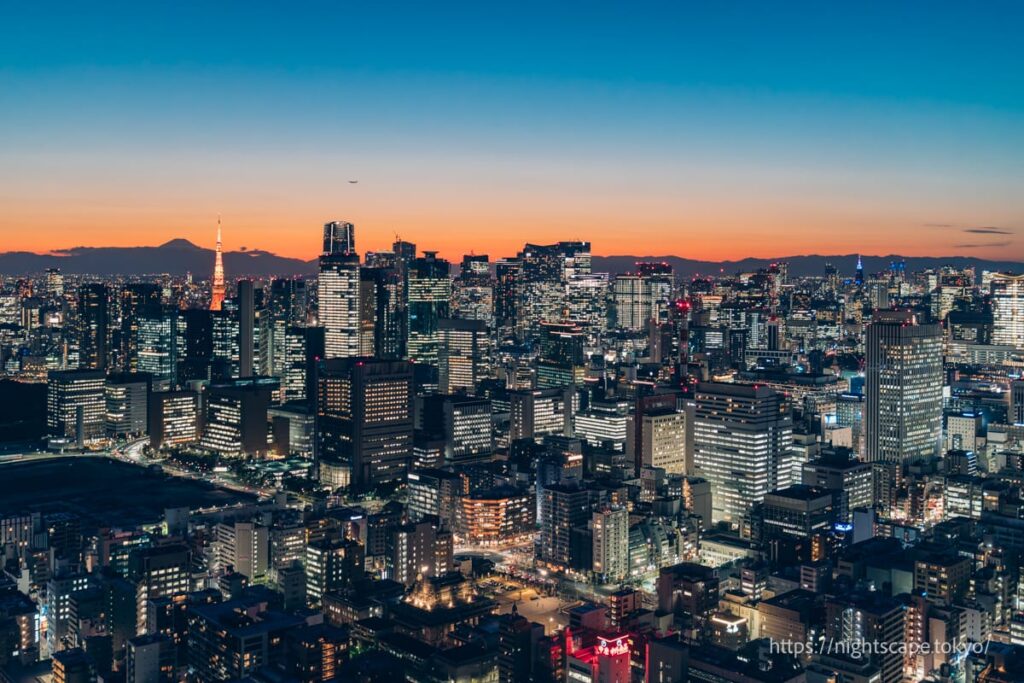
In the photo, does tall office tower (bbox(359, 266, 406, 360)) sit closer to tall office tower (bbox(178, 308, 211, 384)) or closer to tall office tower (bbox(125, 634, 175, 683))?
tall office tower (bbox(178, 308, 211, 384))

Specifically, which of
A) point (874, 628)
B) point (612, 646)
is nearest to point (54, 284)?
point (612, 646)

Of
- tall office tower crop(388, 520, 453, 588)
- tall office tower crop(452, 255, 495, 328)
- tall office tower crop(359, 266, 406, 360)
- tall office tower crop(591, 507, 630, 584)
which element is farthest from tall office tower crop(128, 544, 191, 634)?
tall office tower crop(452, 255, 495, 328)

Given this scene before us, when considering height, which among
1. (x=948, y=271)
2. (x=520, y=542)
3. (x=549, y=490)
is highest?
(x=948, y=271)

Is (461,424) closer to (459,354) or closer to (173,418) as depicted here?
(173,418)

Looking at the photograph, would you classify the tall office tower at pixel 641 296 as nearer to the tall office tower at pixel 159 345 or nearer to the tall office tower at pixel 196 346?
the tall office tower at pixel 196 346

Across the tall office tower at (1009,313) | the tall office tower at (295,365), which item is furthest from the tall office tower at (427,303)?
Result: the tall office tower at (1009,313)

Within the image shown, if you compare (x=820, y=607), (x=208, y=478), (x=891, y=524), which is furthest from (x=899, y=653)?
(x=208, y=478)

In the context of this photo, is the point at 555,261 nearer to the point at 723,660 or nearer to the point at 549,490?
the point at 549,490
